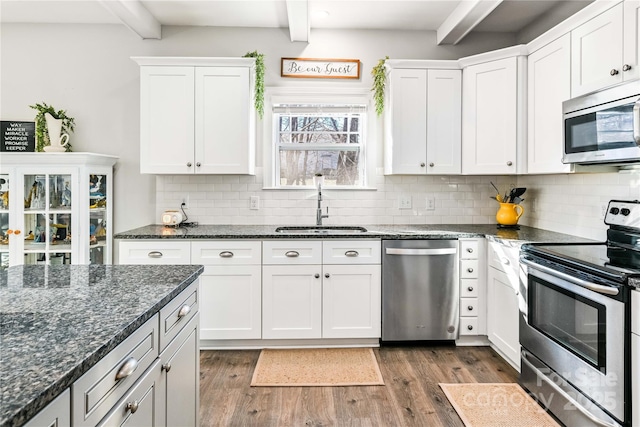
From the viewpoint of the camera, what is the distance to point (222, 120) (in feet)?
11.0

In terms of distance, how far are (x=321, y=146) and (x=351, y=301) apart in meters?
1.46

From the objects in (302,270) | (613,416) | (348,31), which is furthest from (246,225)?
(613,416)

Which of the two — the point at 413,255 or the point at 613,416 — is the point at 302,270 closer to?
the point at 413,255

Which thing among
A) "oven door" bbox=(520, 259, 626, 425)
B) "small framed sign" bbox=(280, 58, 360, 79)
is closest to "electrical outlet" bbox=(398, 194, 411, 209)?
"small framed sign" bbox=(280, 58, 360, 79)

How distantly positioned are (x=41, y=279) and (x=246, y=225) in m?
2.17

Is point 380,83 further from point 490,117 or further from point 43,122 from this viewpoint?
point 43,122

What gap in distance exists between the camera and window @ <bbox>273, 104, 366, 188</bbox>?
383cm

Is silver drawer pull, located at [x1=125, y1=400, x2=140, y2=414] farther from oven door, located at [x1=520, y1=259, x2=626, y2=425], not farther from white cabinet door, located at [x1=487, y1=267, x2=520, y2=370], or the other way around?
white cabinet door, located at [x1=487, y1=267, x2=520, y2=370]

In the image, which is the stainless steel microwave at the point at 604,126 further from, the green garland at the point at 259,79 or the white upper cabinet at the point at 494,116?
the green garland at the point at 259,79

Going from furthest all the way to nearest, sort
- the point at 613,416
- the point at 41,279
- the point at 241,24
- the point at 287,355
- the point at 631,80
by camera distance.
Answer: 1. the point at 241,24
2. the point at 287,355
3. the point at 631,80
4. the point at 613,416
5. the point at 41,279

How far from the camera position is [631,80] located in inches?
81.7

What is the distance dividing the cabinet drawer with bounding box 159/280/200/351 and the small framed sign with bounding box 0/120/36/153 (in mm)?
2783

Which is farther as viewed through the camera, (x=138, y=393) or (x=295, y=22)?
(x=295, y=22)

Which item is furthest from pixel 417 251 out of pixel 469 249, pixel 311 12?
pixel 311 12
